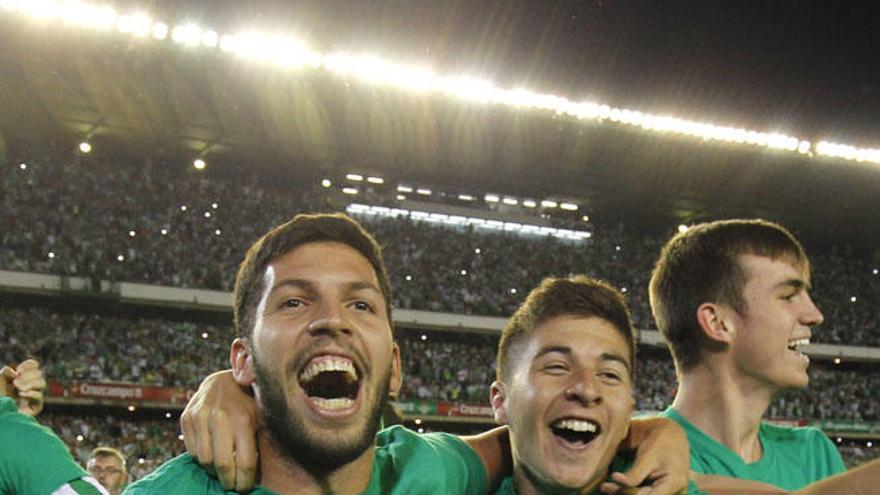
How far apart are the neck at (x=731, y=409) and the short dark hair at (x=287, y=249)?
111 cm

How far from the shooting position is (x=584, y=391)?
7.80ft

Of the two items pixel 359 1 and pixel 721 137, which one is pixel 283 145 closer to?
pixel 359 1

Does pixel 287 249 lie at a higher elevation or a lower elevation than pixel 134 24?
lower

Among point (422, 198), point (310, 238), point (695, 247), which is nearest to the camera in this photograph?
point (310, 238)

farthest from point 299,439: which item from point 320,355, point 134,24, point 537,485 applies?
point 134,24

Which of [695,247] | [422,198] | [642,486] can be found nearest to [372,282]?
[642,486]

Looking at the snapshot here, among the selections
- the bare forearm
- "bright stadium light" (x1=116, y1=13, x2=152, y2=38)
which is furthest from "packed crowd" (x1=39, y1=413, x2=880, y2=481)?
the bare forearm

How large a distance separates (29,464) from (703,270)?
2.16m

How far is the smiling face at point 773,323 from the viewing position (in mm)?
2760

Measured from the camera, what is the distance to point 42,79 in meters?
20.2

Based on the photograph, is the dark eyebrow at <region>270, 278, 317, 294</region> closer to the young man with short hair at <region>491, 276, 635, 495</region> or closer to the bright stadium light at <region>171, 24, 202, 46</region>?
the young man with short hair at <region>491, 276, 635, 495</region>

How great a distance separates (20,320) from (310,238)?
20.4 m

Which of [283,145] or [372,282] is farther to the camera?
[283,145]

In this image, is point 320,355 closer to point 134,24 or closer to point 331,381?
→ point 331,381
